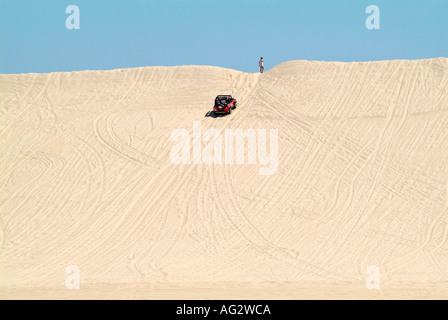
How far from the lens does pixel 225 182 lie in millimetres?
28234

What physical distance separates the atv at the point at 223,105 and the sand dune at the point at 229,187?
52 cm

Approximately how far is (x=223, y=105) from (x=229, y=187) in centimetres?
690

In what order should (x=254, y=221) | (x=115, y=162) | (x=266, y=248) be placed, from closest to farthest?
(x=266, y=248) → (x=254, y=221) → (x=115, y=162)

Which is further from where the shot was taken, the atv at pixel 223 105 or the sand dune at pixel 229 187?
the atv at pixel 223 105

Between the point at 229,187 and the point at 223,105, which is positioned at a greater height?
the point at 223,105

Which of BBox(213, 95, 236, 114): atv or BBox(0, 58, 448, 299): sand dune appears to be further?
BBox(213, 95, 236, 114): atv

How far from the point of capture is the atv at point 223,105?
33.3 m

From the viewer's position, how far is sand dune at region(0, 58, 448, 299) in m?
21.4

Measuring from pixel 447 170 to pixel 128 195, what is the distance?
14632 millimetres

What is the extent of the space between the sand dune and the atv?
1.70ft

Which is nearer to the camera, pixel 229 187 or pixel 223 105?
pixel 229 187

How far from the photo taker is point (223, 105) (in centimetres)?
3331
